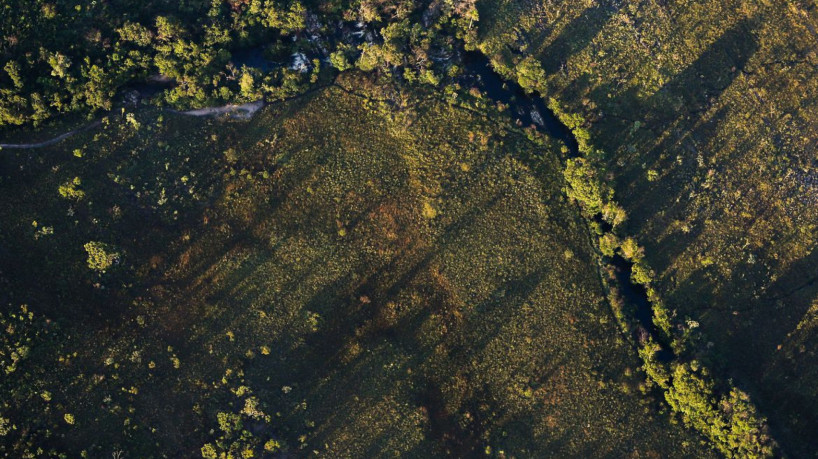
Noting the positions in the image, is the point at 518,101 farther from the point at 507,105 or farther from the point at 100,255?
the point at 100,255

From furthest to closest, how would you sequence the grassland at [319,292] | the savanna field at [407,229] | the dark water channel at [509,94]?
the dark water channel at [509,94] < the savanna field at [407,229] < the grassland at [319,292]

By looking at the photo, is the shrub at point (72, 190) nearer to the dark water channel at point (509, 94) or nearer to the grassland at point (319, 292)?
the grassland at point (319, 292)

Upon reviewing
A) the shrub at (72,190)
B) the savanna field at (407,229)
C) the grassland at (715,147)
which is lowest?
the shrub at (72,190)

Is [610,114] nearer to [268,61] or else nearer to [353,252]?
[353,252]

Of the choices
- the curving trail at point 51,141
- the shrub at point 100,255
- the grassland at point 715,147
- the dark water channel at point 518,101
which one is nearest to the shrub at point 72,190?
the curving trail at point 51,141

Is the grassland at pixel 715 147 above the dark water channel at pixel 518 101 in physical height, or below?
above
